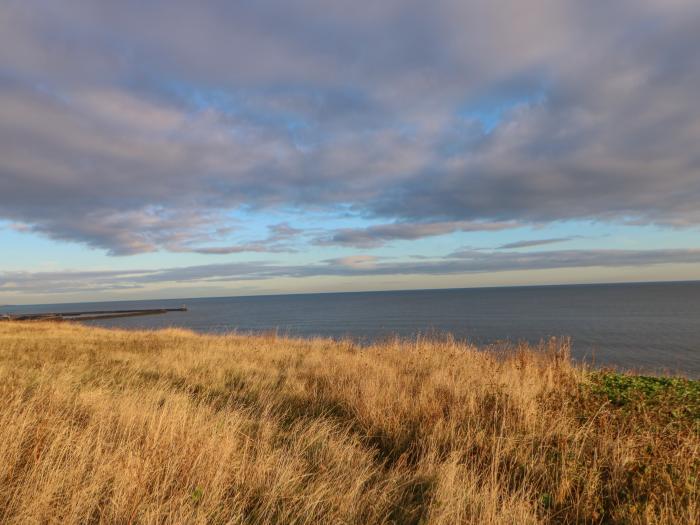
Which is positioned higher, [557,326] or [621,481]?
[621,481]

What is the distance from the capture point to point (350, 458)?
4195mm

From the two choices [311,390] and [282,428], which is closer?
[282,428]

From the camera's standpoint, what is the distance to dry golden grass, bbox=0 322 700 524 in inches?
123

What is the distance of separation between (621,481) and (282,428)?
13.1 feet

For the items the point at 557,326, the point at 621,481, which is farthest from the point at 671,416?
the point at 557,326

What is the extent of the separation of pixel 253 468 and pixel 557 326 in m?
55.4

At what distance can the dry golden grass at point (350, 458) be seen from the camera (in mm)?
3129

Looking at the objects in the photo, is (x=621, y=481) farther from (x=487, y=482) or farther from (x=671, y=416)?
(x=671, y=416)

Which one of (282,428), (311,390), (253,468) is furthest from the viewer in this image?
(311,390)

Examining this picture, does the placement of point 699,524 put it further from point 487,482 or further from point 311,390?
point 311,390

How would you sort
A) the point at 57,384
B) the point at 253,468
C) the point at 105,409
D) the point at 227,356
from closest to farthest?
the point at 253,468 < the point at 105,409 < the point at 57,384 < the point at 227,356

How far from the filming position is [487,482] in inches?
151

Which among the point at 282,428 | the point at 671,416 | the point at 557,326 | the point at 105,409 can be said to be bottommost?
the point at 557,326

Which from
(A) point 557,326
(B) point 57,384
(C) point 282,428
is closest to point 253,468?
(C) point 282,428
